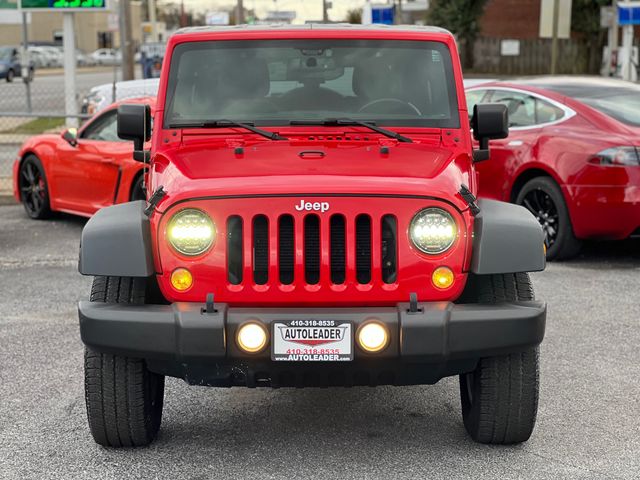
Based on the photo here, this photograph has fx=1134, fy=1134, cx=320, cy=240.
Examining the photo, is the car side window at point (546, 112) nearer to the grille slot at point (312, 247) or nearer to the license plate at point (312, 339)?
the grille slot at point (312, 247)

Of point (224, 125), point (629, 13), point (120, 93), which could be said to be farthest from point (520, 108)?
point (629, 13)

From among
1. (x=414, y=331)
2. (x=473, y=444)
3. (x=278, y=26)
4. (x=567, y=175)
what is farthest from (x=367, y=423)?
(x=567, y=175)

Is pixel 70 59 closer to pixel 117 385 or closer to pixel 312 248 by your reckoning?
pixel 117 385

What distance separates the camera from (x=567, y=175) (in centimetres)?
938

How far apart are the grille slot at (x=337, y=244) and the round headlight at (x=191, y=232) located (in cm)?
49

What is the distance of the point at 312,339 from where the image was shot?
4492 millimetres

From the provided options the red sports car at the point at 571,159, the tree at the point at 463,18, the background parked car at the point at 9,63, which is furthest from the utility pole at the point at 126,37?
the tree at the point at 463,18

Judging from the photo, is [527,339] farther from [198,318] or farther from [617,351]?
[617,351]

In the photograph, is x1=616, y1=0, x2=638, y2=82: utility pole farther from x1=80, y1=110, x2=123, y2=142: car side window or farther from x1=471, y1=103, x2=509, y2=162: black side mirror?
x1=471, y1=103, x2=509, y2=162: black side mirror

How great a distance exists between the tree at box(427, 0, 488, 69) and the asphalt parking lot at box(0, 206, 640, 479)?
5169cm

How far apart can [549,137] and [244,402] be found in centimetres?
486

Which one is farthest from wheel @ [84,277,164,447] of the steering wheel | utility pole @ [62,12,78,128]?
utility pole @ [62,12,78,128]

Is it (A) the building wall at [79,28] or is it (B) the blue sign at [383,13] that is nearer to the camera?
(B) the blue sign at [383,13]

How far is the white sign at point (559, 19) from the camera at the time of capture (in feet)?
91.1
